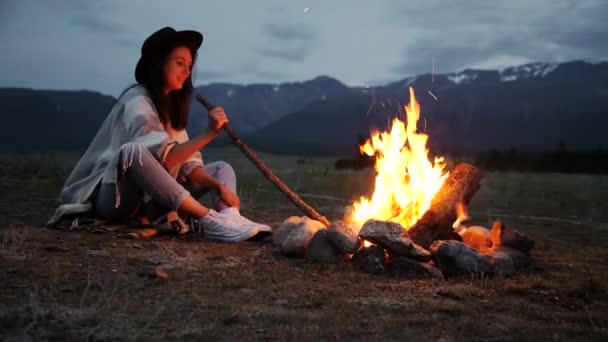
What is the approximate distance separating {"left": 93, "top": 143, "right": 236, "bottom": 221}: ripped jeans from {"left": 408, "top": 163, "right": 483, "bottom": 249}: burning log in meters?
1.87

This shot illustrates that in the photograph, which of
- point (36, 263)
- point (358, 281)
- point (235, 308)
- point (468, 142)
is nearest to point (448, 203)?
point (358, 281)

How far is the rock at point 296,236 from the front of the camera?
4637mm

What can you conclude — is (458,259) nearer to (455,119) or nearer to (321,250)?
(321,250)

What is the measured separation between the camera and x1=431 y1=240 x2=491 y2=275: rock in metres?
4.22

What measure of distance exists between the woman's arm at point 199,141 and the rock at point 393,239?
1.48 m

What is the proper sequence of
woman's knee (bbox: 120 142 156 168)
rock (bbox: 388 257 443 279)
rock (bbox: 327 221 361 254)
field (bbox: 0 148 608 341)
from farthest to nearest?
woman's knee (bbox: 120 142 156 168) → rock (bbox: 327 221 361 254) → rock (bbox: 388 257 443 279) → field (bbox: 0 148 608 341)

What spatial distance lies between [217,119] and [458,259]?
219cm

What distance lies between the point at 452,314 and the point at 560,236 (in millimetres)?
3943

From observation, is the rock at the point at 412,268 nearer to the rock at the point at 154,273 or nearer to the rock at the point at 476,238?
the rock at the point at 476,238

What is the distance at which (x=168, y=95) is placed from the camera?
5.24 meters

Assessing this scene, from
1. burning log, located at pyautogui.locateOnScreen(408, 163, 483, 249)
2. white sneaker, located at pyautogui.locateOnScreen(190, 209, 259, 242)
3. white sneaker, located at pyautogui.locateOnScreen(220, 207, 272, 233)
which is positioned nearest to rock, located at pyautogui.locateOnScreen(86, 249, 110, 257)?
white sneaker, located at pyautogui.locateOnScreen(190, 209, 259, 242)

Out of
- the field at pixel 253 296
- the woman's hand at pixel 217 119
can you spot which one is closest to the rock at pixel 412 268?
the field at pixel 253 296

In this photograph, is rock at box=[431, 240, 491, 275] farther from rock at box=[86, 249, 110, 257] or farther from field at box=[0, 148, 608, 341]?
rock at box=[86, 249, 110, 257]

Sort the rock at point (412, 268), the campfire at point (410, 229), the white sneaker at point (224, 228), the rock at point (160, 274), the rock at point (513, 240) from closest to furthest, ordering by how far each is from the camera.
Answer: the rock at point (160, 274)
the rock at point (412, 268)
the campfire at point (410, 229)
the rock at point (513, 240)
the white sneaker at point (224, 228)
